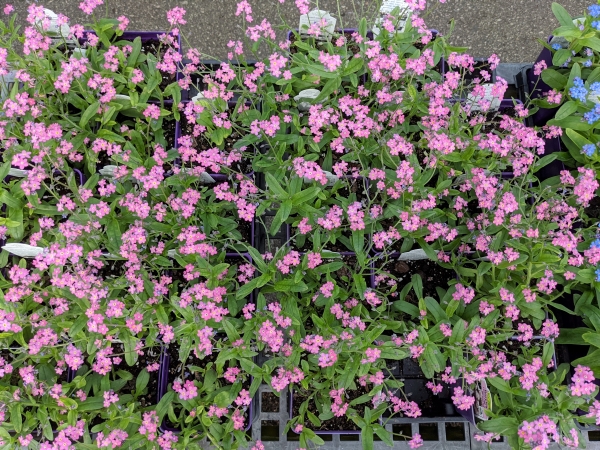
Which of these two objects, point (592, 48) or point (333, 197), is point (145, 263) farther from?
point (592, 48)

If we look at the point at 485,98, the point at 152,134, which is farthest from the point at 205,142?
the point at 485,98

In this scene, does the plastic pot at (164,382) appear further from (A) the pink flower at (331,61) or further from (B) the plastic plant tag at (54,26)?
(B) the plastic plant tag at (54,26)

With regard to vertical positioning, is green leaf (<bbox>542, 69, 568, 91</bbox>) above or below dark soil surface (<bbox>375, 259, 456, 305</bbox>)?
above

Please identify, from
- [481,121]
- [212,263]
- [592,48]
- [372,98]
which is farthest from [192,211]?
[592,48]

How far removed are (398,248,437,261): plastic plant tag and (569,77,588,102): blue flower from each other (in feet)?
3.60

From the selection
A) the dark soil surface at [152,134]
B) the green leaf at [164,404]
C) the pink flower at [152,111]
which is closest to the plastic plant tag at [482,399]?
the green leaf at [164,404]

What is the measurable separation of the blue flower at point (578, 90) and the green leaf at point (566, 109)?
1.6 inches

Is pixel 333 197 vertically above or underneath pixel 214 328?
above

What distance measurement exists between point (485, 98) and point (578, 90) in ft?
1.44

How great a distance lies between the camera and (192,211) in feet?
7.30

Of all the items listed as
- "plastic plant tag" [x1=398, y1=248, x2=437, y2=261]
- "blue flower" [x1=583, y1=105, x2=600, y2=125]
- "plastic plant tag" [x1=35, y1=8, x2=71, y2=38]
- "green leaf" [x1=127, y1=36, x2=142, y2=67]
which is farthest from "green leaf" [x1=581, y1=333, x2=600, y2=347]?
"plastic plant tag" [x1=35, y1=8, x2=71, y2=38]

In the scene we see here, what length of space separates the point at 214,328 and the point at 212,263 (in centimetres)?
34

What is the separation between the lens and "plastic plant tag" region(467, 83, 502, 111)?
2.38 meters

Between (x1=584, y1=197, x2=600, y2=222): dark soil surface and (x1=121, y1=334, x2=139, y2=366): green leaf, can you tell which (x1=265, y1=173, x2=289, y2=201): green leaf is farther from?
(x1=584, y1=197, x2=600, y2=222): dark soil surface
